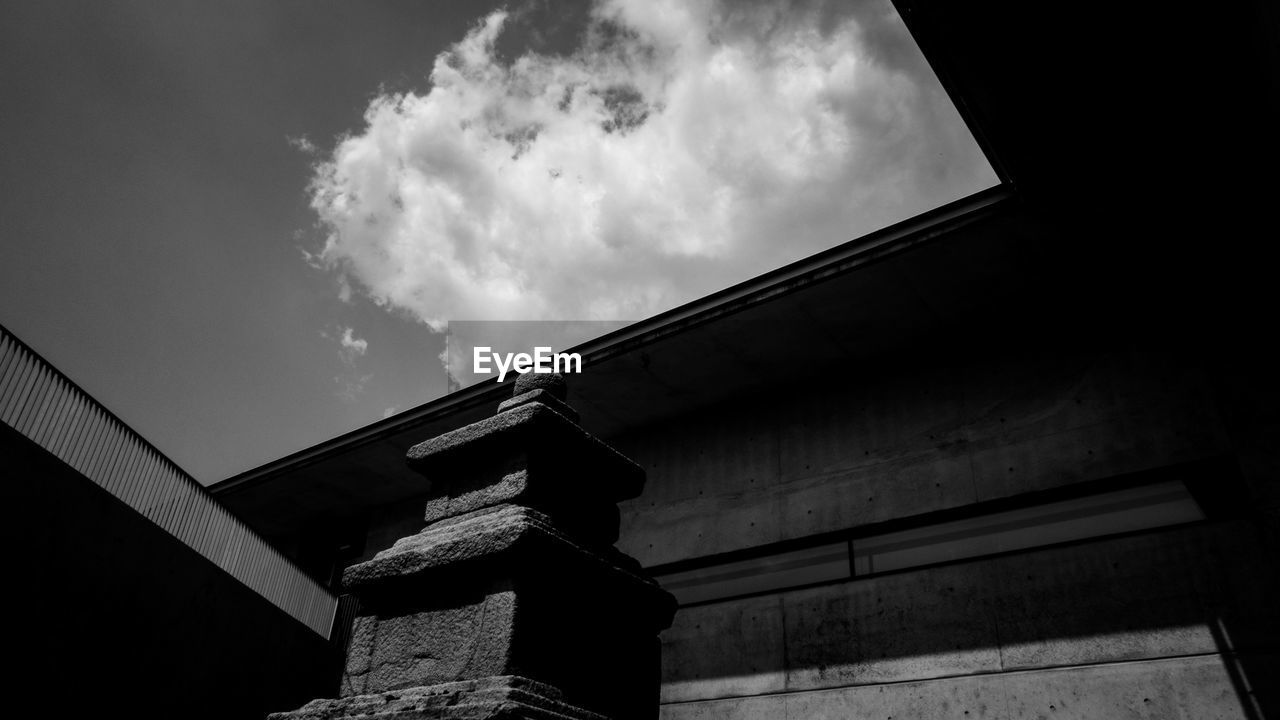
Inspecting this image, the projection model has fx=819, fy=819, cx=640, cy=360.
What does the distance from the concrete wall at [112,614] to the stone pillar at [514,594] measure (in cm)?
585

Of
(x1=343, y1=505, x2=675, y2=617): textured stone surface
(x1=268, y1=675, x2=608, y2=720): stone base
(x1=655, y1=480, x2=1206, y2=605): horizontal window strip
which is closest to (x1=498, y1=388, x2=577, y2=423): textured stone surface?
(x1=343, y1=505, x2=675, y2=617): textured stone surface

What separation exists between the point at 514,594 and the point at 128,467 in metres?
7.26

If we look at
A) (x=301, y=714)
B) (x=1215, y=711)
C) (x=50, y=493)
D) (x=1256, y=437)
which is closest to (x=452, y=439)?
(x=301, y=714)

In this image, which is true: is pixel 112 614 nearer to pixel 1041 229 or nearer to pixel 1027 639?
pixel 1027 639

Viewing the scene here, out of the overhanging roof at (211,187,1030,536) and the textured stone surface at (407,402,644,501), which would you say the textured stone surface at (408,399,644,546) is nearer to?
the textured stone surface at (407,402,644,501)

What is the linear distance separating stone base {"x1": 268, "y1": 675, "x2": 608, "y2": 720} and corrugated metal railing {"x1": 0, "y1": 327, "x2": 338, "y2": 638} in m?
6.10

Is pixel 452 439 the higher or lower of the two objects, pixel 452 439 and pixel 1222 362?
the lower

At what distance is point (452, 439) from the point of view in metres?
4.32

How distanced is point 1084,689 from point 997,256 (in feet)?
14.4

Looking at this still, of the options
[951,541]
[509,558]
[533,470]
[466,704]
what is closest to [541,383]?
[533,470]

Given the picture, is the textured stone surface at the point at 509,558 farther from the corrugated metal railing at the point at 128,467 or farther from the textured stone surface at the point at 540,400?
the corrugated metal railing at the point at 128,467

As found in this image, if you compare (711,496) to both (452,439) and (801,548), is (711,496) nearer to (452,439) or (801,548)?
(801,548)

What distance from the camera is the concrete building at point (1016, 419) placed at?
7.12 meters

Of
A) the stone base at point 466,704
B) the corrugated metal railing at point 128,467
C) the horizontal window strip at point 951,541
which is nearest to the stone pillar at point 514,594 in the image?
the stone base at point 466,704
